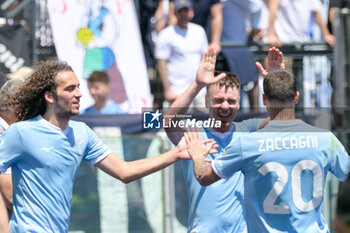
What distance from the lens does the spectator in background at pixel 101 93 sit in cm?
787

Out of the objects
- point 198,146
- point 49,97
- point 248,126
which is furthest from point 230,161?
point 49,97

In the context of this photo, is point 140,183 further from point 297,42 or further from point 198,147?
point 297,42

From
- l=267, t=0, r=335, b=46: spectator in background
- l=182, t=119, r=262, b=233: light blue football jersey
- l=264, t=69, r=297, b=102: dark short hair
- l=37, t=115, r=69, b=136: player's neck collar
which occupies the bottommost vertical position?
l=182, t=119, r=262, b=233: light blue football jersey

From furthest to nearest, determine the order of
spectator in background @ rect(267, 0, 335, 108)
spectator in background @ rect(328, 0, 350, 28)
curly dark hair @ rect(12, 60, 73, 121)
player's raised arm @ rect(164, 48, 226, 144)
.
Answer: spectator in background @ rect(328, 0, 350, 28) < spectator in background @ rect(267, 0, 335, 108) < player's raised arm @ rect(164, 48, 226, 144) < curly dark hair @ rect(12, 60, 73, 121)

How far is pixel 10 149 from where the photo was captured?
463 cm

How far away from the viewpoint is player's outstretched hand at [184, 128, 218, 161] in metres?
4.87

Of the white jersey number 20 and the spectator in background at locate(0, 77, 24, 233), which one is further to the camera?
the spectator in background at locate(0, 77, 24, 233)

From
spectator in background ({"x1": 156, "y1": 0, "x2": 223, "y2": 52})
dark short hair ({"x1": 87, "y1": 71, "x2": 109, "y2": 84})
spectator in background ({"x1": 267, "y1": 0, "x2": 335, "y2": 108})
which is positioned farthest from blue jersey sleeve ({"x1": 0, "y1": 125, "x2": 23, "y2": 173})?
spectator in background ({"x1": 267, "y1": 0, "x2": 335, "y2": 108})

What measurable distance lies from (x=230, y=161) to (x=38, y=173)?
1.33m

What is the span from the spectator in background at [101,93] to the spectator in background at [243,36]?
1.63 meters

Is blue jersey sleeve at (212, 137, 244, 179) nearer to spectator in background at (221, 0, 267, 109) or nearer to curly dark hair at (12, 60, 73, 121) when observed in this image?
curly dark hair at (12, 60, 73, 121)

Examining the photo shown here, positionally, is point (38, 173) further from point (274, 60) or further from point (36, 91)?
point (274, 60)

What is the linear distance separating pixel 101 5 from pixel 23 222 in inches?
182

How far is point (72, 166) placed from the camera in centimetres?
485
